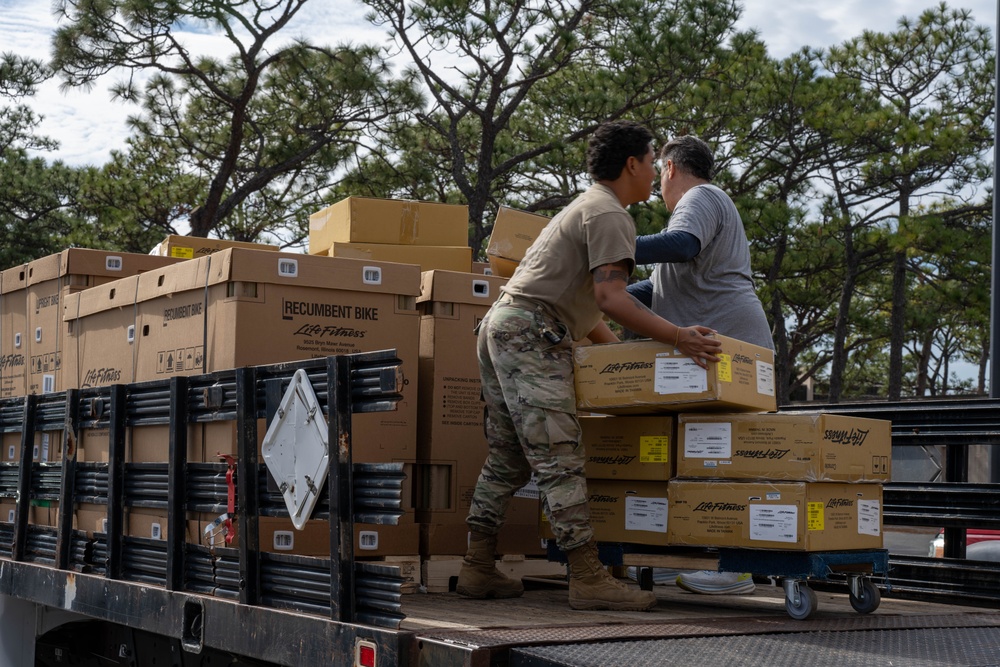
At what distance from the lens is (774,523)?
335 centimetres

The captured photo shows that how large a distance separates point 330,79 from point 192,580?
492 inches

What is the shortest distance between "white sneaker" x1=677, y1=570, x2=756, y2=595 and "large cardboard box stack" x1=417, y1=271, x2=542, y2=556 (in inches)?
23.4

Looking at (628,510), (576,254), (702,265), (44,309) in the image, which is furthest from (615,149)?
(44,309)

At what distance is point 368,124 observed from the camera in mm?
15570

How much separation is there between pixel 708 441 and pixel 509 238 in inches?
52.9

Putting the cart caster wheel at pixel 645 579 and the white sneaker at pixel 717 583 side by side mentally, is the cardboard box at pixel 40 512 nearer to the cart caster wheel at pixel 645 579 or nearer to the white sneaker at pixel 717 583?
the cart caster wheel at pixel 645 579

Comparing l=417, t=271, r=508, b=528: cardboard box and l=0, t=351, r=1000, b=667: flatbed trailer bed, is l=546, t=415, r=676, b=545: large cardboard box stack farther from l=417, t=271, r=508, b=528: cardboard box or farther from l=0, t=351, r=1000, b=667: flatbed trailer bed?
l=417, t=271, r=508, b=528: cardboard box

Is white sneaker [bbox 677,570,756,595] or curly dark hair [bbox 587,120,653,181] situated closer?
curly dark hair [bbox 587,120,653,181]

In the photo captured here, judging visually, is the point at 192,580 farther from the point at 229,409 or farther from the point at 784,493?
the point at 784,493

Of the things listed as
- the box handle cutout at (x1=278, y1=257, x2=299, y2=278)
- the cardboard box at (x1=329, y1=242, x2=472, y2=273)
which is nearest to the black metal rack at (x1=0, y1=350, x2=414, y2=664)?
the box handle cutout at (x1=278, y1=257, x2=299, y2=278)

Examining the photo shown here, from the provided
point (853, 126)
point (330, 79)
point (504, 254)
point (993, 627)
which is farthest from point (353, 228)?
point (853, 126)

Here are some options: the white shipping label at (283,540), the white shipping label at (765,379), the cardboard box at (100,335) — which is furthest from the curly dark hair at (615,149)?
the cardboard box at (100,335)

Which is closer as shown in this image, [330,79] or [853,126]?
[330,79]

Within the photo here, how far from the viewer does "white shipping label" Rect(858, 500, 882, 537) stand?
3584 mm
